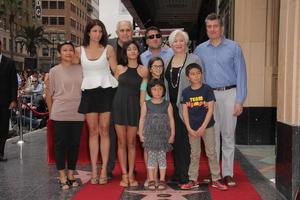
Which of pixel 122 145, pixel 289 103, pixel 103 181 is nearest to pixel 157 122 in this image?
pixel 122 145

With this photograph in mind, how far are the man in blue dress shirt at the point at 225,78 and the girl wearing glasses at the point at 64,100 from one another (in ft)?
5.28

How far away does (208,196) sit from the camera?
5672mm

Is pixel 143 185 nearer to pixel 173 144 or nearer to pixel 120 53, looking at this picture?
pixel 173 144

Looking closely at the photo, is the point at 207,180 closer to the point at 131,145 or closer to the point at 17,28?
the point at 131,145

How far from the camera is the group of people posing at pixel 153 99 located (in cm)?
589

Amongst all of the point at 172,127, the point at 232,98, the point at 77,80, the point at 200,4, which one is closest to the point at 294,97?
the point at 232,98

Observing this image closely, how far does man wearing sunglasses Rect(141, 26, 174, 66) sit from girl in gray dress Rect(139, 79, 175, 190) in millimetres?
653

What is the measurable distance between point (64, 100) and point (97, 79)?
490 millimetres

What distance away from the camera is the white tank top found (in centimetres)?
593

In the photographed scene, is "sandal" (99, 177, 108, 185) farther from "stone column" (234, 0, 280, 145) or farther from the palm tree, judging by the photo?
the palm tree

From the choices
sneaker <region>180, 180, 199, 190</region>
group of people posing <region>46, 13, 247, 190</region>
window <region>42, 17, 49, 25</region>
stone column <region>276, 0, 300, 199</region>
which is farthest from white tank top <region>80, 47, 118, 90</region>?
window <region>42, 17, 49, 25</region>

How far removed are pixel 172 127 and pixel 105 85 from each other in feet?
3.10

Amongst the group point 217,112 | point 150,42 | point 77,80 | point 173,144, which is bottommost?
point 173,144

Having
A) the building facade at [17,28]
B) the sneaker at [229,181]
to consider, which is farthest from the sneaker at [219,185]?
the building facade at [17,28]
